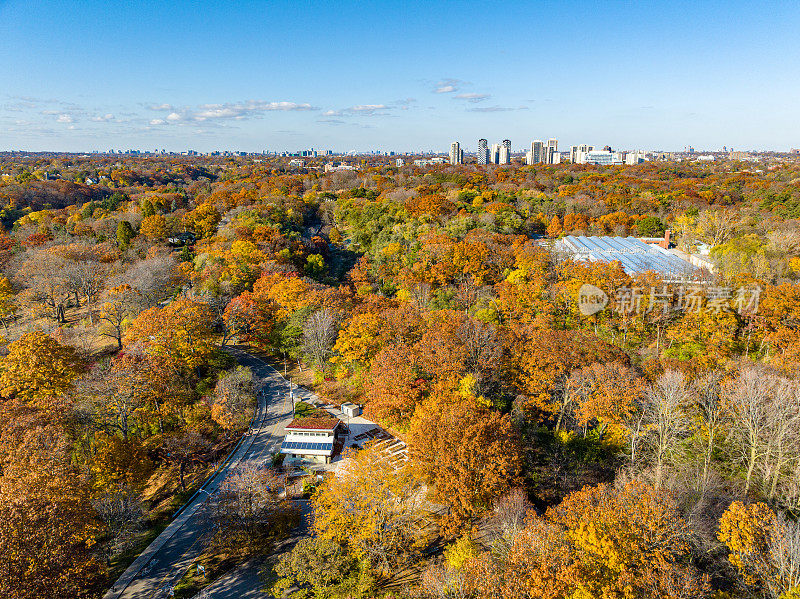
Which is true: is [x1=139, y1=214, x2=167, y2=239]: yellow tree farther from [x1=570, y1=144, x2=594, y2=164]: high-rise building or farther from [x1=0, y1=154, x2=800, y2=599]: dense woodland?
[x1=570, y1=144, x2=594, y2=164]: high-rise building

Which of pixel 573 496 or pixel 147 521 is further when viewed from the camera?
pixel 147 521

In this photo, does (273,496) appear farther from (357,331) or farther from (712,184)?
(712,184)

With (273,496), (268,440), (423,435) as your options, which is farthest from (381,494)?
(268,440)

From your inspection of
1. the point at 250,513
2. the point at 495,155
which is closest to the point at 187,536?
the point at 250,513

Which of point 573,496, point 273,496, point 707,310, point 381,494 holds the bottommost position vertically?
point 273,496

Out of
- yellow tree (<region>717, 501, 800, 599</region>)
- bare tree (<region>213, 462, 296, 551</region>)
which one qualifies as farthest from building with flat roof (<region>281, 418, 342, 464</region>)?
yellow tree (<region>717, 501, 800, 599</region>)
